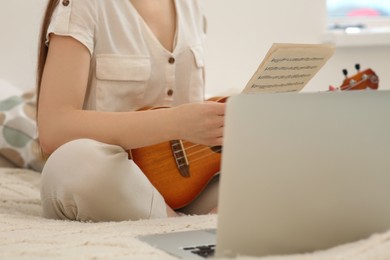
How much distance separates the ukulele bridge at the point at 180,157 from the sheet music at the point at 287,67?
362 mm

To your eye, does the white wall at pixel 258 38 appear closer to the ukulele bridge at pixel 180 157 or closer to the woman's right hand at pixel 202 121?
the ukulele bridge at pixel 180 157

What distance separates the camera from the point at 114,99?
1.49 meters

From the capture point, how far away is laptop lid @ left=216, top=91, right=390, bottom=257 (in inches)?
30.3

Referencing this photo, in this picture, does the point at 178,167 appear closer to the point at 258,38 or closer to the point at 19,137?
the point at 19,137

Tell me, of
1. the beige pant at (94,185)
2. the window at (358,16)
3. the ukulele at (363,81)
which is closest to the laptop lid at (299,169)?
the beige pant at (94,185)

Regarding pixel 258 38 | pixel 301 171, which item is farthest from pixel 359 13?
pixel 301 171

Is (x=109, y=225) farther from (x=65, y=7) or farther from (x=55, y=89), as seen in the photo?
(x=65, y=7)

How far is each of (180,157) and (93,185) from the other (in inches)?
10.4

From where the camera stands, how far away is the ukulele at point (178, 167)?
56.1 inches

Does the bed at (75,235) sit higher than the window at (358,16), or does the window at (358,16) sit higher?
the window at (358,16)

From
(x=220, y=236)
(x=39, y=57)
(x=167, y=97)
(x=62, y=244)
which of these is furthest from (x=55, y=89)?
(x=220, y=236)

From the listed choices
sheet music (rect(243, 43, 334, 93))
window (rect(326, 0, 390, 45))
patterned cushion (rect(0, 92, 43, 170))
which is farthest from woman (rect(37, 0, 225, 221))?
window (rect(326, 0, 390, 45))

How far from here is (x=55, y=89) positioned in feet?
4.47

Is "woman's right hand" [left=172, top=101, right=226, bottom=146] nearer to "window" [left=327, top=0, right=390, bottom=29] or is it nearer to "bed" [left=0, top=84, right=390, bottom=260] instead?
"bed" [left=0, top=84, right=390, bottom=260]
